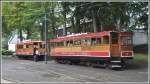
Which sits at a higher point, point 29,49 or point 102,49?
point 102,49

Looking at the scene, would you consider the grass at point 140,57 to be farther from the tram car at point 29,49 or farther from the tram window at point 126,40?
the tram car at point 29,49

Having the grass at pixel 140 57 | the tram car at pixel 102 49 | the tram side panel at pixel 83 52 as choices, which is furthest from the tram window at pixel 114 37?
the grass at pixel 140 57

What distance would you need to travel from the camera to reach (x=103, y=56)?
102 feet

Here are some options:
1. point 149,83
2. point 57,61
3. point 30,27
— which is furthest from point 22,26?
point 149,83

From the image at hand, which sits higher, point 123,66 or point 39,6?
point 39,6

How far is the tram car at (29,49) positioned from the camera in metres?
47.6

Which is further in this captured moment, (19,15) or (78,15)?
(19,15)

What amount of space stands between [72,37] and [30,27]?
19.6 m

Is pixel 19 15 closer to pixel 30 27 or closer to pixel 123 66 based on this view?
pixel 30 27

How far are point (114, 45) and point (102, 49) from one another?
117cm

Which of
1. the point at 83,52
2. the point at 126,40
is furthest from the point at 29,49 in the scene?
the point at 126,40

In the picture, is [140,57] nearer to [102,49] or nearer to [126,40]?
[126,40]

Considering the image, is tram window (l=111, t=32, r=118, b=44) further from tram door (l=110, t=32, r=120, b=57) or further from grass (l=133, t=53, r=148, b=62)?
grass (l=133, t=53, r=148, b=62)

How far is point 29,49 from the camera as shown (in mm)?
49812
